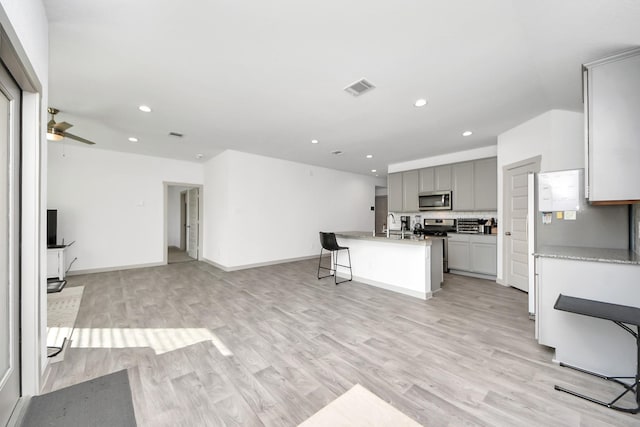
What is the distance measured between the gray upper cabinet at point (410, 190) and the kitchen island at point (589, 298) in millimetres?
4066

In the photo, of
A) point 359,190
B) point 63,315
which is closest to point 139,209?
point 63,315

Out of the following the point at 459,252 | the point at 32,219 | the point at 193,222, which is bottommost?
the point at 459,252

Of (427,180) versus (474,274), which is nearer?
(474,274)

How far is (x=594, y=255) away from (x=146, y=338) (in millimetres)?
4160

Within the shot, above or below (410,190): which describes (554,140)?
above

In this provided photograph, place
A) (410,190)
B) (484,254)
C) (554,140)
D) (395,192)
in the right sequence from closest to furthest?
1. (554,140)
2. (484,254)
3. (410,190)
4. (395,192)

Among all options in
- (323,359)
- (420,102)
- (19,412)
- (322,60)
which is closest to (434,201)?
(420,102)

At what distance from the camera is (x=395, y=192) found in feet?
21.9

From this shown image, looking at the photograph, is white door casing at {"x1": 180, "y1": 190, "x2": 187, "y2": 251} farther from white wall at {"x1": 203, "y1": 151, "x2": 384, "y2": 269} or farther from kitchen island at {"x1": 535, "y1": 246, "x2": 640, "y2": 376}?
kitchen island at {"x1": 535, "y1": 246, "x2": 640, "y2": 376}

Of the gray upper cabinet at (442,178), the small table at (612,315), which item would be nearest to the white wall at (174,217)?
the gray upper cabinet at (442,178)

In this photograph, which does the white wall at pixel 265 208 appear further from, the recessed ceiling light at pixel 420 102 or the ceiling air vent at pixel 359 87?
the recessed ceiling light at pixel 420 102

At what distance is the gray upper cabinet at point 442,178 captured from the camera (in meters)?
5.58

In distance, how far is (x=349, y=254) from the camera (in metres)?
4.73

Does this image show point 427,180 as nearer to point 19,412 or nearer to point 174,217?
point 19,412
